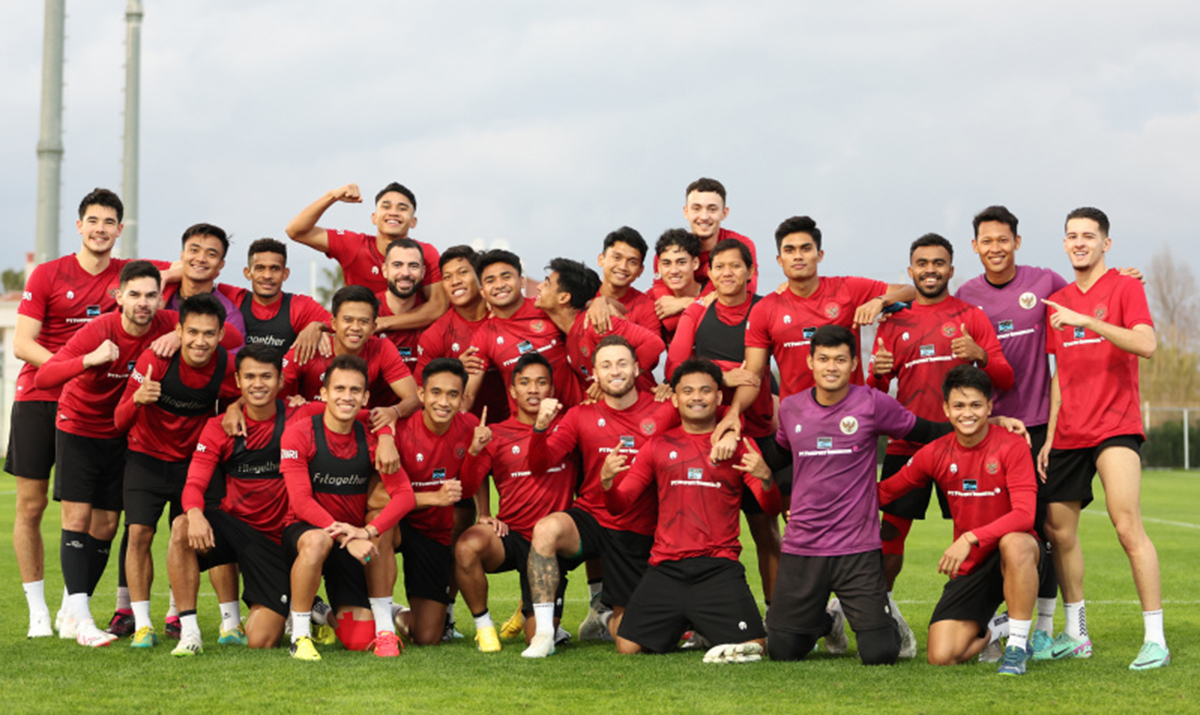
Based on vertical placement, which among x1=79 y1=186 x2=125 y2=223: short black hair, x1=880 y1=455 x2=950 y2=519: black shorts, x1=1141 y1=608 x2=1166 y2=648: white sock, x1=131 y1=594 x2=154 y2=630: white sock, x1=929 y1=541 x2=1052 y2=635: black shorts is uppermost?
x1=79 y1=186 x2=125 y2=223: short black hair

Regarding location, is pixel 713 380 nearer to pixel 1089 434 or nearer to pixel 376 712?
pixel 1089 434

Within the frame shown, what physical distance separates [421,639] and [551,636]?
37.4 inches

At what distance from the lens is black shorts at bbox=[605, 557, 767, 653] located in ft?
22.5

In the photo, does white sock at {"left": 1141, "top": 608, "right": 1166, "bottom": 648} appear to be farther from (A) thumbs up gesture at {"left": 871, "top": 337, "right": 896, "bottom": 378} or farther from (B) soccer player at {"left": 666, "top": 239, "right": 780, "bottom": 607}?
(B) soccer player at {"left": 666, "top": 239, "right": 780, "bottom": 607}

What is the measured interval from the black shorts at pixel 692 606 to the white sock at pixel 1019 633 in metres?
1.31

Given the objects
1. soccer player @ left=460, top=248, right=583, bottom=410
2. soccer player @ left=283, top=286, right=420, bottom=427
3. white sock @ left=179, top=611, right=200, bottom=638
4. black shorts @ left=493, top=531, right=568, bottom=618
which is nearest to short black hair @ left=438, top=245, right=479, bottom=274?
soccer player @ left=460, top=248, right=583, bottom=410

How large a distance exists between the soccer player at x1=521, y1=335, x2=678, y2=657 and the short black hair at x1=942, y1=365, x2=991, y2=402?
1.68 metres

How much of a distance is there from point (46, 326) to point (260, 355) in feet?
5.54

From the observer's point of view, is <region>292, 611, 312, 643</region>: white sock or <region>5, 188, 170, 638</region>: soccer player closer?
<region>292, 611, 312, 643</region>: white sock

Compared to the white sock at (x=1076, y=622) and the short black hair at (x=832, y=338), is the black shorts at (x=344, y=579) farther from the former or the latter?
the white sock at (x=1076, y=622)

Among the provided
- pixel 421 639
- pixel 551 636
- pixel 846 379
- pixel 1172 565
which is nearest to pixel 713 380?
pixel 846 379

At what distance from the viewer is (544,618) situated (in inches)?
275

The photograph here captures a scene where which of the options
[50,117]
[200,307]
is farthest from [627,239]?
[50,117]

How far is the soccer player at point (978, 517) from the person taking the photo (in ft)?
21.0
